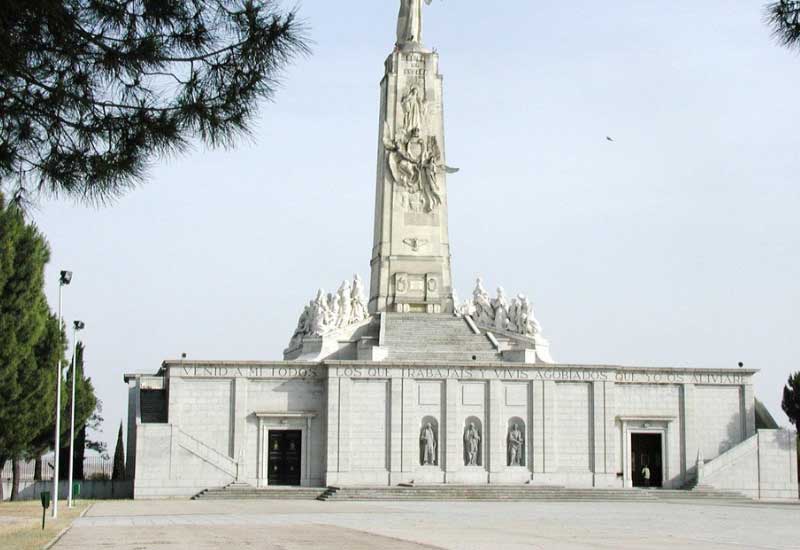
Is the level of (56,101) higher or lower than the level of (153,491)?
higher

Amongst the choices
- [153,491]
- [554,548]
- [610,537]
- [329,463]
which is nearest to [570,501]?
[329,463]

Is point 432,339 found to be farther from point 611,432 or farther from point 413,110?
point 413,110

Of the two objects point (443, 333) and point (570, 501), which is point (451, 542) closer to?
point (570, 501)

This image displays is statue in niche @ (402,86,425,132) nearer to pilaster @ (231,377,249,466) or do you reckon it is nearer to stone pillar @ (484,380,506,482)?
stone pillar @ (484,380,506,482)

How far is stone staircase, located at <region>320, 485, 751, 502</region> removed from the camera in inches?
1732

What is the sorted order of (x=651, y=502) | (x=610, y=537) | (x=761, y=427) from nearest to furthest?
1. (x=610, y=537)
2. (x=651, y=502)
3. (x=761, y=427)

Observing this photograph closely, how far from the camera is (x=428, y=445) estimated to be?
47344 millimetres

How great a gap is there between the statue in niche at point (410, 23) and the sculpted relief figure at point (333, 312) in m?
11.0

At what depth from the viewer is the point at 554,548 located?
2222cm

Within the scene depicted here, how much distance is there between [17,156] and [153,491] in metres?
30.8

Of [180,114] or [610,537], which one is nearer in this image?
[180,114]

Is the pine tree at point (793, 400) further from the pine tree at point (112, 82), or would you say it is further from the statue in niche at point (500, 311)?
the pine tree at point (112, 82)

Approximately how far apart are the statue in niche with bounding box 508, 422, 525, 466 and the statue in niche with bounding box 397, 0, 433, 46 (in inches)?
756

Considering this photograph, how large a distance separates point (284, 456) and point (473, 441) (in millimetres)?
6553
